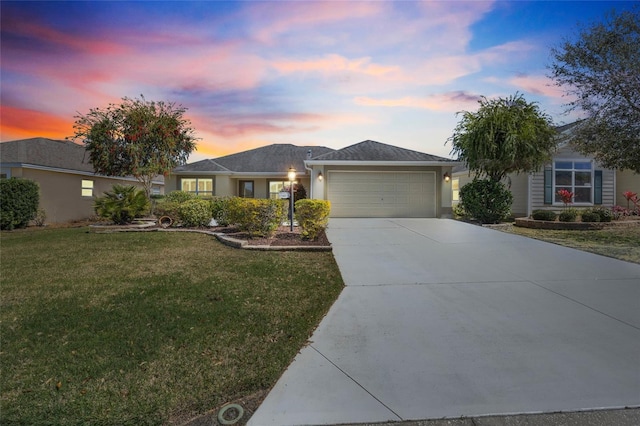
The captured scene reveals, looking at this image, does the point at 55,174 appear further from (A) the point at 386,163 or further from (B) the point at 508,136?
(B) the point at 508,136

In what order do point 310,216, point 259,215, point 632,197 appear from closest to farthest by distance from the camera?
point 310,216 < point 259,215 < point 632,197

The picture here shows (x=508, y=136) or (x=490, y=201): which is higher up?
(x=508, y=136)

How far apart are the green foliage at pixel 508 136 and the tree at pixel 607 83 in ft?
5.61

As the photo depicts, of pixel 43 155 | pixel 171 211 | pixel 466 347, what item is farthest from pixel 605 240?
pixel 43 155

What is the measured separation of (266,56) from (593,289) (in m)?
10.1

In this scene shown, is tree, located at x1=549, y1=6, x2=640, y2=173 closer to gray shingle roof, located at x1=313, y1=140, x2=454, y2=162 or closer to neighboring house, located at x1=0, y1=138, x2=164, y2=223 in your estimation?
gray shingle roof, located at x1=313, y1=140, x2=454, y2=162

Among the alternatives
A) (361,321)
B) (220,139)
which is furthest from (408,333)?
(220,139)

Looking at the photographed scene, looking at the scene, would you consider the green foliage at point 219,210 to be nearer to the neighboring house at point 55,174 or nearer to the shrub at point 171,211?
the shrub at point 171,211

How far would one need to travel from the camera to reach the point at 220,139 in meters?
19.8

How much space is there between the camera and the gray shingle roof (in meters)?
15.1

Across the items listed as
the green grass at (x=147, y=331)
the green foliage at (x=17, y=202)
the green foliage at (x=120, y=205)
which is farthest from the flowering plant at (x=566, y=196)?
the green foliage at (x=17, y=202)

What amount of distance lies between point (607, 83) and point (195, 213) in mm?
13591

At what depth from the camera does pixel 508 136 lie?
12492mm

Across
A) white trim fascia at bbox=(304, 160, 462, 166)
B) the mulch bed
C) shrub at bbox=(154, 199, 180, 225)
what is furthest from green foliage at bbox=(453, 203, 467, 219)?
shrub at bbox=(154, 199, 180, 225)
